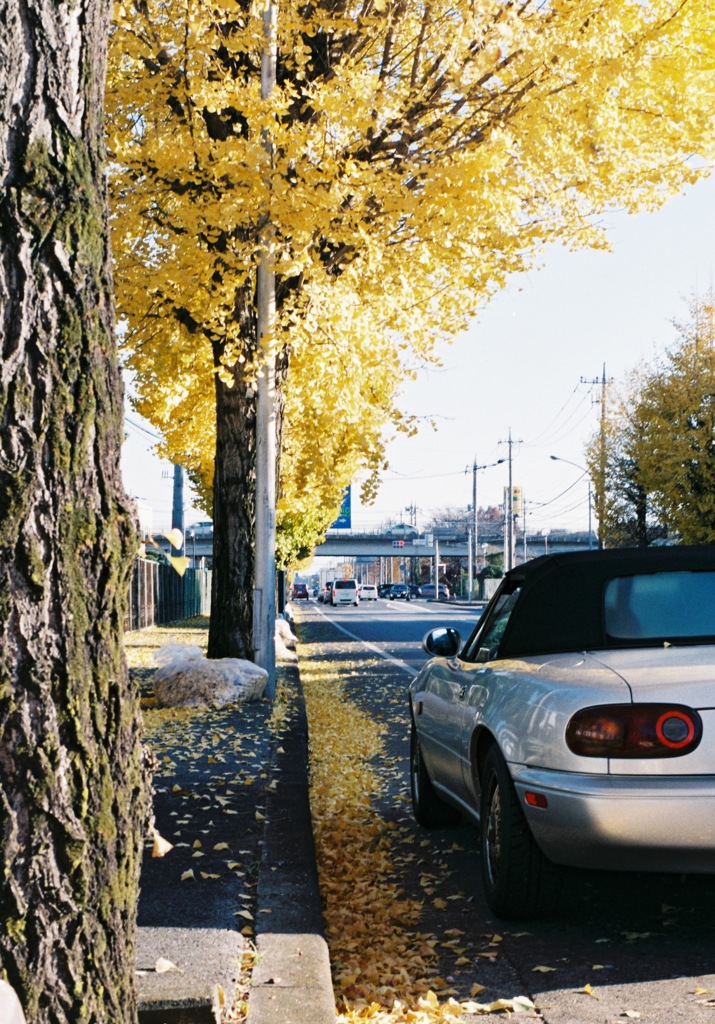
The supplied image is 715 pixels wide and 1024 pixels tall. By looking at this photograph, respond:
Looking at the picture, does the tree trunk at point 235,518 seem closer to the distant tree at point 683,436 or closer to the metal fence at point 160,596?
the metal fence at point 160,596

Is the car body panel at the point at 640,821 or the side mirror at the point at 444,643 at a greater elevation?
the side mirror at the point at 444,643

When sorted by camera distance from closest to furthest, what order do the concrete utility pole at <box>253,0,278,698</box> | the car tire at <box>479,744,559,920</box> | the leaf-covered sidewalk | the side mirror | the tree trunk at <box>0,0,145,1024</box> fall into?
1. the tree trunk at <box>0,0,145,1024</box>
2. the leaf-covered sidewalk
3. the car tire at <box>479,744,559,920</box>
4. the side mirror
5. the concrete utility pole at <box>253,0,278,698</box>

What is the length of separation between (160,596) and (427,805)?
31.6 metres

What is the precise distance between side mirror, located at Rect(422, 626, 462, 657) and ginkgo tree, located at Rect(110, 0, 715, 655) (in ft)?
20.5

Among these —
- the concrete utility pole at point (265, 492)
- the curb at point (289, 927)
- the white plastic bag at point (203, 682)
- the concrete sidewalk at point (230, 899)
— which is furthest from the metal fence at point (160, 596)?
Answer: the curb at point (289, 927)

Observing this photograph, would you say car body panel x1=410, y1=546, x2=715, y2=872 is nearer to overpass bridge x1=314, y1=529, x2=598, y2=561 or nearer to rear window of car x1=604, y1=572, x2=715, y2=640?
rear window of car x1=604, y1=572, x2=715, y2=640

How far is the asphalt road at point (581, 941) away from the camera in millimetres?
4211

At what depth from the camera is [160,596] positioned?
38062mm

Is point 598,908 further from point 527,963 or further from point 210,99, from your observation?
point 210,99

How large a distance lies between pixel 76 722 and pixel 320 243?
12498 mm

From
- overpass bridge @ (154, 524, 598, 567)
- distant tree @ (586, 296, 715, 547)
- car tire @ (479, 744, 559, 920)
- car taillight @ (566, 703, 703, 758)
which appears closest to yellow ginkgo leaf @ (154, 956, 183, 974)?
car tire @ (479, 744, 559, 920)

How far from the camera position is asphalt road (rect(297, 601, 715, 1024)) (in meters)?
4.21

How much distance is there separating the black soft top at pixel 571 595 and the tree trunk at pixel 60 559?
2896mm

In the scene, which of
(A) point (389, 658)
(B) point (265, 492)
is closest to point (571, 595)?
(B) point (265, 492)
